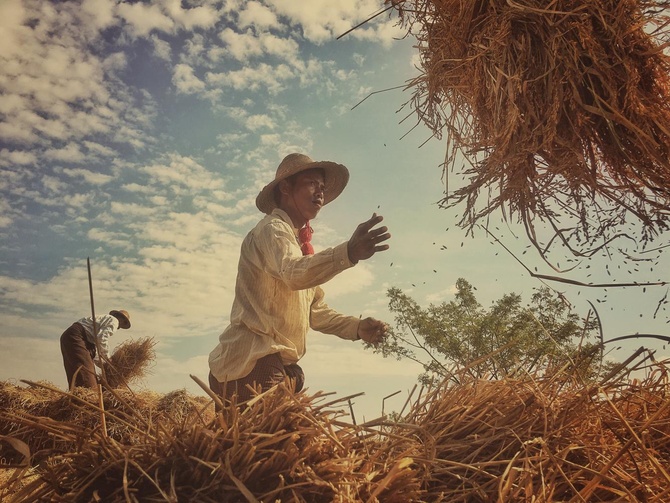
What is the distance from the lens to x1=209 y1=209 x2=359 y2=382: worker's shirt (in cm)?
285

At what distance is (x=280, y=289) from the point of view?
3.01 metres

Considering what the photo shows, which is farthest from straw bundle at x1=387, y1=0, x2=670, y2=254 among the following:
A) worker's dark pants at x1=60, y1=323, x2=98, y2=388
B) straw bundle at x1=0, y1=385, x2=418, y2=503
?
worker's dark pants at x1=60, y1=323, x2=98, y2=388

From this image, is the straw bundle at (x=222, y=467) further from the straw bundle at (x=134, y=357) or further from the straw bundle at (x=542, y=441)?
the straw bundle at (x=134, y=357)

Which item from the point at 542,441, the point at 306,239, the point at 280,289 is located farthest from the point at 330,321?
the point at 542,441

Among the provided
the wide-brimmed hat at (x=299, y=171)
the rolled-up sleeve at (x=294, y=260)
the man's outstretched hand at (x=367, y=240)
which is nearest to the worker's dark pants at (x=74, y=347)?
the wide-brimmed hat at (x=299, y=171)

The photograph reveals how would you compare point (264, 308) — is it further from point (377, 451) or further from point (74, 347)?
point (74, 347)

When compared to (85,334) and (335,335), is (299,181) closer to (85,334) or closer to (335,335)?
(335,335)

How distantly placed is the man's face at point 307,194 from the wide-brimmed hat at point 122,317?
19.8 feet

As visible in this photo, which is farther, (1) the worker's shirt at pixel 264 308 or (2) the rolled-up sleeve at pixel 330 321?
(2) the rolled-up sleeve at pixel 330 321

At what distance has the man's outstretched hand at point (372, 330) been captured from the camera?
10.7 ft

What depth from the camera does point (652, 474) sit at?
151cm

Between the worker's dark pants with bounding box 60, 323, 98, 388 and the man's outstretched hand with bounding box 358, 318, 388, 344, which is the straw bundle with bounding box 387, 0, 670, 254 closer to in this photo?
the man's outstretched hand with bounding box 358, 318, 388, 344

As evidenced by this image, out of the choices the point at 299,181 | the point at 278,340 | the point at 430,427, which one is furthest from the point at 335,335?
the point at 430,427

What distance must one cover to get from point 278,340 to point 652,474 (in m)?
1.95
